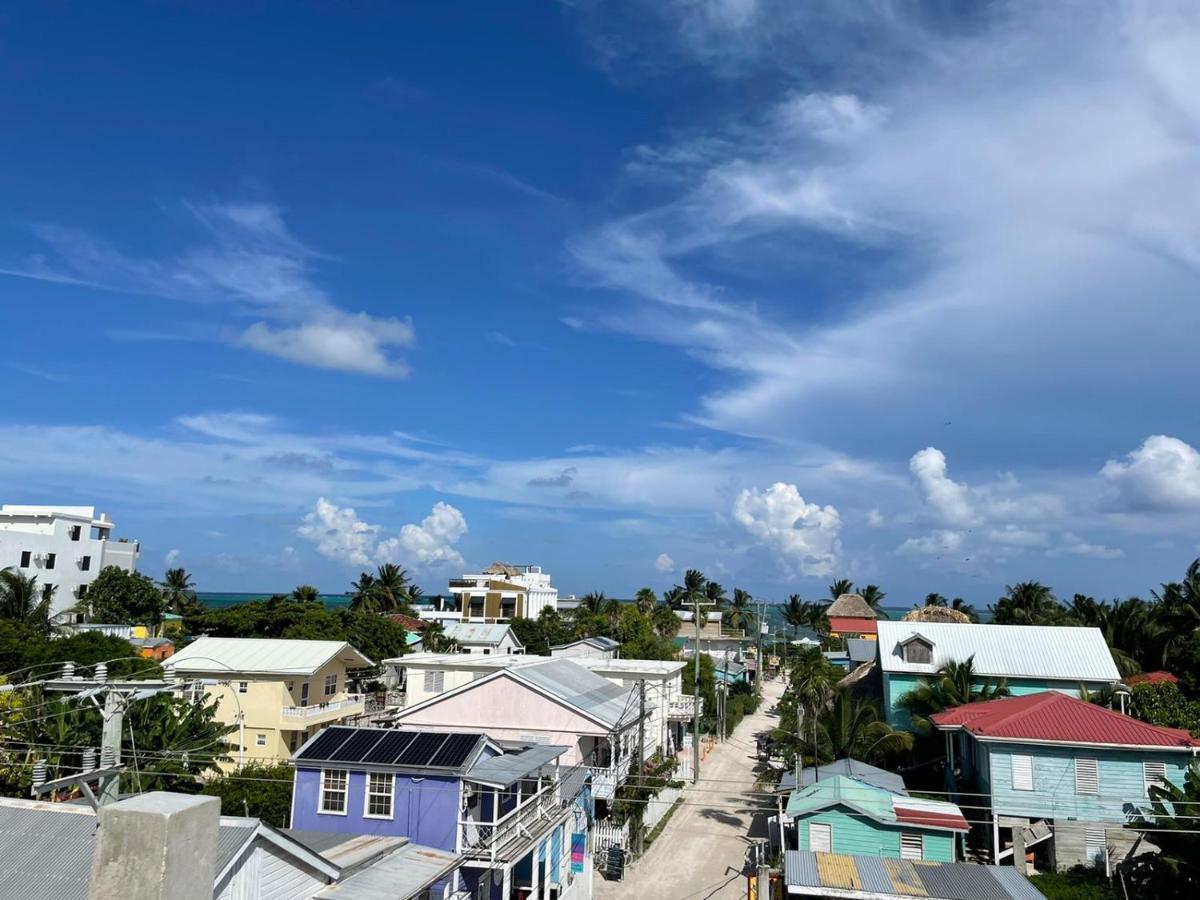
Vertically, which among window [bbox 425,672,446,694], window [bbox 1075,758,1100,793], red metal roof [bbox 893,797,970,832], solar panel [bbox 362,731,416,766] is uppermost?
solar panel [bbox 362,731,416,766]

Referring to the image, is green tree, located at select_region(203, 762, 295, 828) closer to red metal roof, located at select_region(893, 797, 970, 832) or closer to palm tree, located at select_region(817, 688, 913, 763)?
red metal roof, located at select_region(893, 797, 970, 832)

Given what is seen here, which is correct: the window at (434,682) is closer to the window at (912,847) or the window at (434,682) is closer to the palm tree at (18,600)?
the window at (912,847)

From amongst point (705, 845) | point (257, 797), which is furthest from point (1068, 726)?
point (257, 797)

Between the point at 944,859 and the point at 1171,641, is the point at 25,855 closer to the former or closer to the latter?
the point at 944,859

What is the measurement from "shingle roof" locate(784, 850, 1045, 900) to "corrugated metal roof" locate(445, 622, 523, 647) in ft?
181

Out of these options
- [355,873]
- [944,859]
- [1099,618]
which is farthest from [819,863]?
[1099,618]

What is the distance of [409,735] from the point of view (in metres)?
25.3

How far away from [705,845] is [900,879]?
A: 1193 centimetres

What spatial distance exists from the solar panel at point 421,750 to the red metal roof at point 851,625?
105 meters

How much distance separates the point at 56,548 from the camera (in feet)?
269

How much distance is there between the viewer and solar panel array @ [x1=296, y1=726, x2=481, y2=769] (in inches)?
941

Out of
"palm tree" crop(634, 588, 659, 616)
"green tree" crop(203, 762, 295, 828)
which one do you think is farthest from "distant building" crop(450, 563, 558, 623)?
"green tree" crop(203, 762, 295, 828)

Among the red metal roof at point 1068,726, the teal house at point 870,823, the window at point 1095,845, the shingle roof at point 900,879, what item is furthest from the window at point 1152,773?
the shingle roof at point 900,879

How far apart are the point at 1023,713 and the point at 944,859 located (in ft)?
23.7
